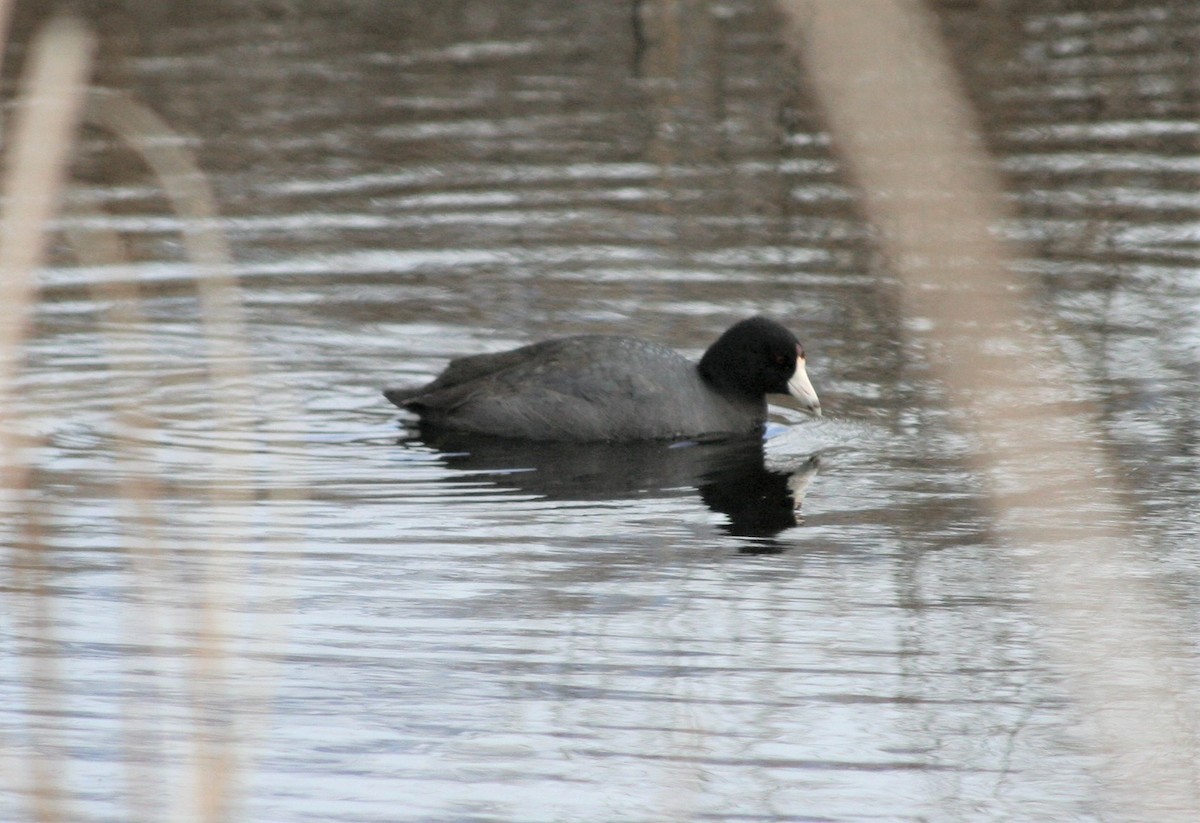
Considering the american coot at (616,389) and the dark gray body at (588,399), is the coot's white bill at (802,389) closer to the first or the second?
the american coot at (616,389)

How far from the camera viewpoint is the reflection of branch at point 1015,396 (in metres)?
1.93

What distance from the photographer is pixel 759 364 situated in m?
6.71

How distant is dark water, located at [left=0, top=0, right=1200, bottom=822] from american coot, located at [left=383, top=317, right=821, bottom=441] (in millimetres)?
144

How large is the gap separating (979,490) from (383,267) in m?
3.80

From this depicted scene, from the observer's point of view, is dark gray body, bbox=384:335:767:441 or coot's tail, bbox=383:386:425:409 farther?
coot's tail, bbox=383:386:425:409

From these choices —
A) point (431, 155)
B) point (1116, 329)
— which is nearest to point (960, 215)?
point (1116, 329)

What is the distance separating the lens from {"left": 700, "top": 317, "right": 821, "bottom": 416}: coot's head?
6672 mm

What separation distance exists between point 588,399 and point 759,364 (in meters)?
0.65

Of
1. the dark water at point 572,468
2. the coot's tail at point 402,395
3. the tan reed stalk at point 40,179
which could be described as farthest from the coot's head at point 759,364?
the tan reed stalk at point 40,179

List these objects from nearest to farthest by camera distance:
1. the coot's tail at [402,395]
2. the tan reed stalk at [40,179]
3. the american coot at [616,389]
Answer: the tan reed stalk at [40,179] → the american coot at [616,389] → the coot's tail at [402,395]

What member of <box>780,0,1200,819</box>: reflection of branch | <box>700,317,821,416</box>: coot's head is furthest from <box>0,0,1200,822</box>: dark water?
<box>700,317,821,416</box>: coot's head

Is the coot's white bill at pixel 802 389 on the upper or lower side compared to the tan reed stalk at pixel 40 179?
lower

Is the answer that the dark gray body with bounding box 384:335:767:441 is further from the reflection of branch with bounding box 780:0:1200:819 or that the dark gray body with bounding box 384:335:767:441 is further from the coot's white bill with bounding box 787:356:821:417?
the reflection of branch with bounding box 780:0:1200:819

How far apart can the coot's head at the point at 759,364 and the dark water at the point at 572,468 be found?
0.21 meters
